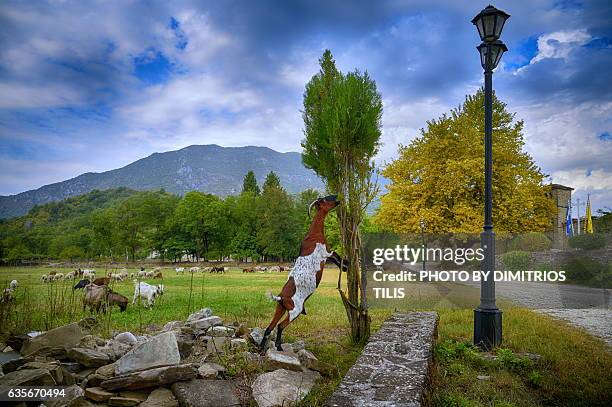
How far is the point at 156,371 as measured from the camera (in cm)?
444

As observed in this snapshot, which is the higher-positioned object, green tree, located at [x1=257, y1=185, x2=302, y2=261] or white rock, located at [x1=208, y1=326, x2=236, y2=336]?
green tree, located at [x1=257, y1=185, x2=302, y2=261]

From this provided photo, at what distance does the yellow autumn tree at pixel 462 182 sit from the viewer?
20.9 m

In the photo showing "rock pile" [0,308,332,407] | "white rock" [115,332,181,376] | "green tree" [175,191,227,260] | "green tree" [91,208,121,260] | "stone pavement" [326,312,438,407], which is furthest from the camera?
"green tree" [175,191,227,260]

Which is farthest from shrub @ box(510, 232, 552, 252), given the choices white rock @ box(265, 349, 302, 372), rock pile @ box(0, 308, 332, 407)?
white rock @ box(265, 349, 302, 372)

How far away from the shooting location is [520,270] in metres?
19.7

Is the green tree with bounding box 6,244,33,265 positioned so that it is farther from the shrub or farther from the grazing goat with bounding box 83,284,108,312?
the shrub

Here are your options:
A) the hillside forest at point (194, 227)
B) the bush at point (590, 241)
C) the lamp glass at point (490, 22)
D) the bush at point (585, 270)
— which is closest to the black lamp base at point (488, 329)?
the lamp glass at point (490, 22)

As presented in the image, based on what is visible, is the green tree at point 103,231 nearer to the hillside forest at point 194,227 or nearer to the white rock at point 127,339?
the hillside forest at point 194,227

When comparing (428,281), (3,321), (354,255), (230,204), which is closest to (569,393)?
(354,255)

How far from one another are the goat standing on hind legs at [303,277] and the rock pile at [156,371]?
48 cm

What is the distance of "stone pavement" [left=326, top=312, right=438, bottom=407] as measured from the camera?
3447 millimetres

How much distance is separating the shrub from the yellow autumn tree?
587 millimetres

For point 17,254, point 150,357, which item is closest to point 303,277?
point 150,357

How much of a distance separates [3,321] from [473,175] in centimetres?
1960
